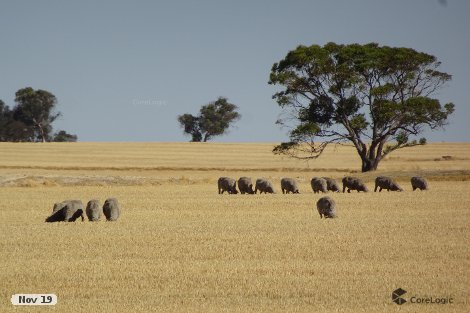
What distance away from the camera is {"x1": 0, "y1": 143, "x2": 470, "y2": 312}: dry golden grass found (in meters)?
13.7

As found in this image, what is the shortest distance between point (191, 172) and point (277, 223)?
40611mm

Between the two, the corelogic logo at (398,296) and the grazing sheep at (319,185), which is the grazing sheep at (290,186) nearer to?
the grazing sheep at (319,185)

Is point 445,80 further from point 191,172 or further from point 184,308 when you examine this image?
point 184,308

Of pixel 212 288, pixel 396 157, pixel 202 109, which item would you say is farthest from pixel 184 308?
pixel 202 109

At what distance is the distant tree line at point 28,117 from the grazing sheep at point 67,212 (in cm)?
10714

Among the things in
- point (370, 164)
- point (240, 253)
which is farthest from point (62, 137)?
point (240, 253)

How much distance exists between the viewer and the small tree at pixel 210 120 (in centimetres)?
14325

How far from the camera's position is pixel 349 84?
187ft
